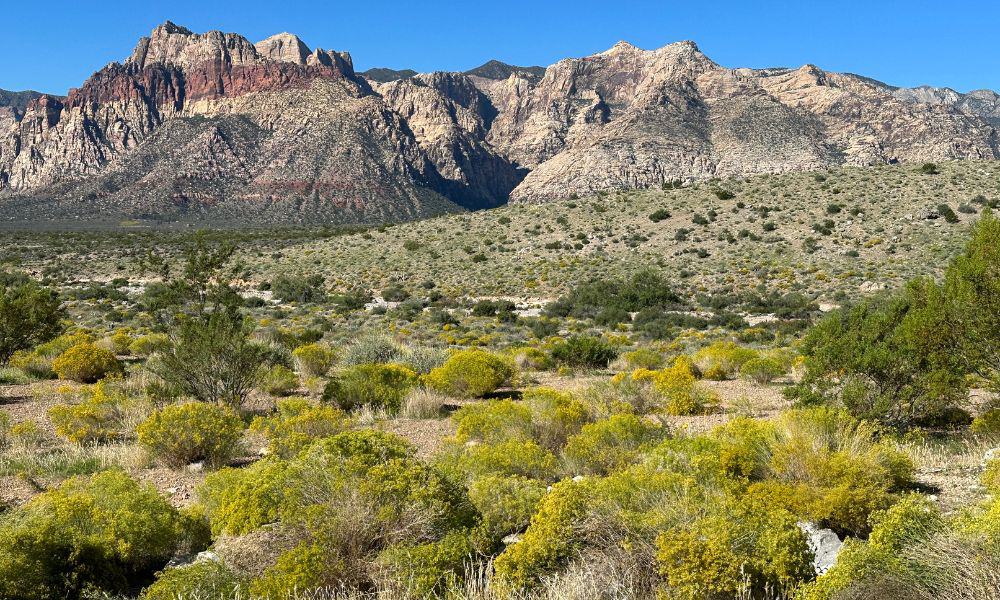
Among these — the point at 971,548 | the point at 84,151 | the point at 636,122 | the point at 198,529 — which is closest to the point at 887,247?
the point at 971,548

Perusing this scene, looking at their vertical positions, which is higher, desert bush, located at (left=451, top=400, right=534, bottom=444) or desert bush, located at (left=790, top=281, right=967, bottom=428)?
desert bush, located at (left=790, top=281, right=967, bottom=428)

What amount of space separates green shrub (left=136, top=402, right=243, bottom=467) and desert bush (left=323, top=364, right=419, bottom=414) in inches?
120

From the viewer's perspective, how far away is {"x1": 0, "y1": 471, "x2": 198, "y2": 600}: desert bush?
4.14 m

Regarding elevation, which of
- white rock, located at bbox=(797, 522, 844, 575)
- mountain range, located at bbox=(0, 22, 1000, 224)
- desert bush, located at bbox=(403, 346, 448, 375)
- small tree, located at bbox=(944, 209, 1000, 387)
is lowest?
desert bush, located at bbox=(403, 346, 448, 375)

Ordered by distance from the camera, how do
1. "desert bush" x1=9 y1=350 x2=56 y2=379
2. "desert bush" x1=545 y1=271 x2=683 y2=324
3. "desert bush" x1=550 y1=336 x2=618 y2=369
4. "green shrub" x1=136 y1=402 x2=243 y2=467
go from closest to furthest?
"green shrub" x1=136 y1=402 x2=243 y2=467 → "desert bush" x1=9 y1=350 x2=56 y2=379 → "desert bush" x1=550 y1=336 x2=618 y2=369 → "desert bush" x1=545 y1=271 x2=683 y2=324

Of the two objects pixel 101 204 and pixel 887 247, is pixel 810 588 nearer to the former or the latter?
pixel 887 247

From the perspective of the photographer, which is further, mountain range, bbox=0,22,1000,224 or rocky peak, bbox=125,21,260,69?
rocky peak, bbox=125,21,260,69

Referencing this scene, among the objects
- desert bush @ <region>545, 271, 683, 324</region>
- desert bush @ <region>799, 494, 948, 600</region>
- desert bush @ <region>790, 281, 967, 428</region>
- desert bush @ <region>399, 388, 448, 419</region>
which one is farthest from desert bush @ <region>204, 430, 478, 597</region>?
desert bush @ <region>545, 271, 683, 324</region>

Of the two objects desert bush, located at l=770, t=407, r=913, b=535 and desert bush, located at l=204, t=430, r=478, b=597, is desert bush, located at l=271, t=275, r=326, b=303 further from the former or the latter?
desert bush, located at l=770, t=407, r=913, b=535

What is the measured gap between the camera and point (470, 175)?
19750 cm

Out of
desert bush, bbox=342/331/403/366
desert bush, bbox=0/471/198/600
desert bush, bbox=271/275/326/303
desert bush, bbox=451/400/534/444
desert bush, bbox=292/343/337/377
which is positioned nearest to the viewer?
desert bush, bbox=0/471/198/600

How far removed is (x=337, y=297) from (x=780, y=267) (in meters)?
26.0

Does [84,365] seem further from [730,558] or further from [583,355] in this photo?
[730,558]

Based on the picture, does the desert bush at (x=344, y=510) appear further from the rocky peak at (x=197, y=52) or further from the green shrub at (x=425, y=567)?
the rocky peak at (x=197, y=52)
